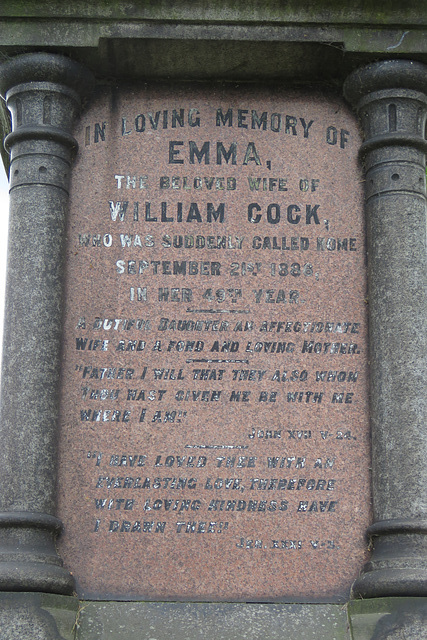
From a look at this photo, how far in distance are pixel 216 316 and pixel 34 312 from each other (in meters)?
1.21

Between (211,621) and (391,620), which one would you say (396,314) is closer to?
(391,620)

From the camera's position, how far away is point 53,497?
584 centimetres

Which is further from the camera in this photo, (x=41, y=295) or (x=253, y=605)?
(x=41, y=295)

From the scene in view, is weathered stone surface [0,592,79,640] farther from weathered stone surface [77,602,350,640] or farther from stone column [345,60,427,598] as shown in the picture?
stone column [345,60,427,598]

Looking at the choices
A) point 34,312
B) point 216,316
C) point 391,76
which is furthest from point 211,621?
point 391,76

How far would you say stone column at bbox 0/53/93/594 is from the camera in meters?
5.64

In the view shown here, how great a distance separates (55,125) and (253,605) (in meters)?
3.40

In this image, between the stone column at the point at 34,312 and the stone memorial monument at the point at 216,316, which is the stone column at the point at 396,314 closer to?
the stone memorial monument at the point at 216,316

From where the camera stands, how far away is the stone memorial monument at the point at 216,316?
19.0 ft

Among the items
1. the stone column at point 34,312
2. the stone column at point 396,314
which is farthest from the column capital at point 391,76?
the stone column at point 34,312

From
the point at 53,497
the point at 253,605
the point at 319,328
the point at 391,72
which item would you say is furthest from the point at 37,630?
the point at 391,72

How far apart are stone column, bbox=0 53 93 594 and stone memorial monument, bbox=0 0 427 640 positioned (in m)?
0.02

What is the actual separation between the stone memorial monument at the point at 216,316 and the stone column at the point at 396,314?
0.02m

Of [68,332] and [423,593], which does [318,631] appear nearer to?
[423,593]
